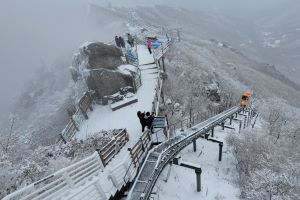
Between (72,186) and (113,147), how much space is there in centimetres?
360

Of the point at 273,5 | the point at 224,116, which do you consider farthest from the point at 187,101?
the point at 273,5

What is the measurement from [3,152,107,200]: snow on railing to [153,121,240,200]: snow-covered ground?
132 inches

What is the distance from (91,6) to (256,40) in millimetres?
66745

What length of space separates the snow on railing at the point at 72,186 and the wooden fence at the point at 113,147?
1.00 meters

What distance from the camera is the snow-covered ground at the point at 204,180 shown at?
1348 centimetres

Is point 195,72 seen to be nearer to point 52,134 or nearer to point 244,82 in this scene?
point 244,82

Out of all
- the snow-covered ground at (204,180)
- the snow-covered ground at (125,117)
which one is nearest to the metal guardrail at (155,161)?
the snow-covered ground at (204,180)

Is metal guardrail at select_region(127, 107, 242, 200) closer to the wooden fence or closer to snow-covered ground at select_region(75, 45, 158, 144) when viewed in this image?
the wooden fence

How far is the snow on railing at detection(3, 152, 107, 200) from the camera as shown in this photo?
9.94 m

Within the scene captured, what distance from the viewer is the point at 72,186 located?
10883 mm

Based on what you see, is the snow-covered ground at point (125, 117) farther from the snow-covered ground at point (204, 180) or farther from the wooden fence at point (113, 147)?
the snow-covered ground at point (204, 180)

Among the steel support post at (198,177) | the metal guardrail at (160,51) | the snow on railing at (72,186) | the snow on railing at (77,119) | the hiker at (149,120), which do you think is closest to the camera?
the snow on railing at (72,186)

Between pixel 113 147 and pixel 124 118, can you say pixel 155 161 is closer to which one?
pixel 113 147

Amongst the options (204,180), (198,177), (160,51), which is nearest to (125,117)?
(204,180)
